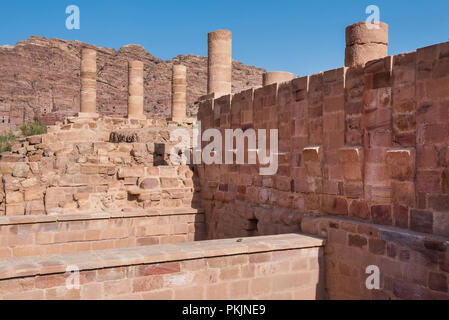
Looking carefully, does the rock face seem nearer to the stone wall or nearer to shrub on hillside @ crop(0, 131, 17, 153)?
shrub on hillside @ crop(0, 131, 17, 153)

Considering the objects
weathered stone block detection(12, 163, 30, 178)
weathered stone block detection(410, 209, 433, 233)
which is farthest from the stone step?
weathered stone block detection(410, 209, 433, 233)

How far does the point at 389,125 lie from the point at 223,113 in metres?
3.78

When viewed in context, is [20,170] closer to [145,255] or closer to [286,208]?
[145,255]

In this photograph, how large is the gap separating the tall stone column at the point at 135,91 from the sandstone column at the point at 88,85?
2.87 m

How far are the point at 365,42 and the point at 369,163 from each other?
7.58ft

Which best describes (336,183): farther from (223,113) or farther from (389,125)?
(223,113)

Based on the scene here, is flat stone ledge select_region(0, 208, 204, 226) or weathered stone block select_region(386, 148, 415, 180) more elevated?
weathered stone block select_region(386, 148, 415, 180)

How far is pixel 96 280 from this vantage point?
3.97 meters

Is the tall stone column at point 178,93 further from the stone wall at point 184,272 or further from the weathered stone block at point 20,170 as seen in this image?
the stone wall at point 184,272

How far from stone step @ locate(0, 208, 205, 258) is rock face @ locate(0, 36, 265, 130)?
111 feet

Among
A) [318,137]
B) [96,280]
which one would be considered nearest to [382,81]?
[318,137]

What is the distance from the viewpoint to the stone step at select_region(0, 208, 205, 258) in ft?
21.5

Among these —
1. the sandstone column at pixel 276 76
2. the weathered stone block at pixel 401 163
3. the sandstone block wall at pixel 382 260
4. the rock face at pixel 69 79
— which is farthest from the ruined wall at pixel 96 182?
the rock face at pixel 69 79

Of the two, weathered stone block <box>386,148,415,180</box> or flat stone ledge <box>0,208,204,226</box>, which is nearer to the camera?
weathered stone block <box>386,148,415,180</box>
